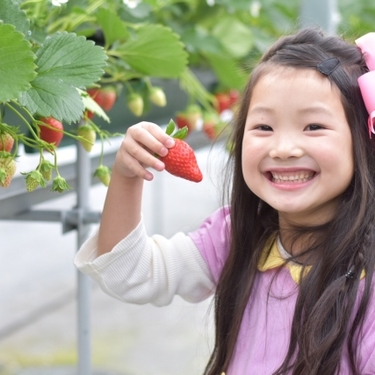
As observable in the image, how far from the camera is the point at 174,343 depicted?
2426mm

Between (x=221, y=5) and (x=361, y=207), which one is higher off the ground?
(x=221, y=5)

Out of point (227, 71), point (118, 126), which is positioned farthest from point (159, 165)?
point (227, 71)

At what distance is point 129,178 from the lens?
0.92 meters

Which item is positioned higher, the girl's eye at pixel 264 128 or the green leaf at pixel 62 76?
the green leaf at pixel 62 76

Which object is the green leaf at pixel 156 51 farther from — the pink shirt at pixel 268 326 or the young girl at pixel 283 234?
the pink shirt at pixel 268 326

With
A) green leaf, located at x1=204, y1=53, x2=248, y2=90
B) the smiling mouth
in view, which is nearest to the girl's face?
the smiling mouth

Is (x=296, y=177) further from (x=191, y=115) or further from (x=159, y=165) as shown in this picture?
(x=191, y=115)

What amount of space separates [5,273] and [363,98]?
2.59m

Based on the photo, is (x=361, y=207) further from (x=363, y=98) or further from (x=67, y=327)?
(x=67, y=327)

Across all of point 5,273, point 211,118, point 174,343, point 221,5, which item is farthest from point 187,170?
point 5,273

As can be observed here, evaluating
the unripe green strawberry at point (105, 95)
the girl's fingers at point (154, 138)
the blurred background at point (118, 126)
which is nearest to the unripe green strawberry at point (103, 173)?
the blurred background at point (118, 126)

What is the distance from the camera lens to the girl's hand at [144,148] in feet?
2.66

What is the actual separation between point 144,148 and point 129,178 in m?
0.09

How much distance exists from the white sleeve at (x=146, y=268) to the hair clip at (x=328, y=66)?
28cm
